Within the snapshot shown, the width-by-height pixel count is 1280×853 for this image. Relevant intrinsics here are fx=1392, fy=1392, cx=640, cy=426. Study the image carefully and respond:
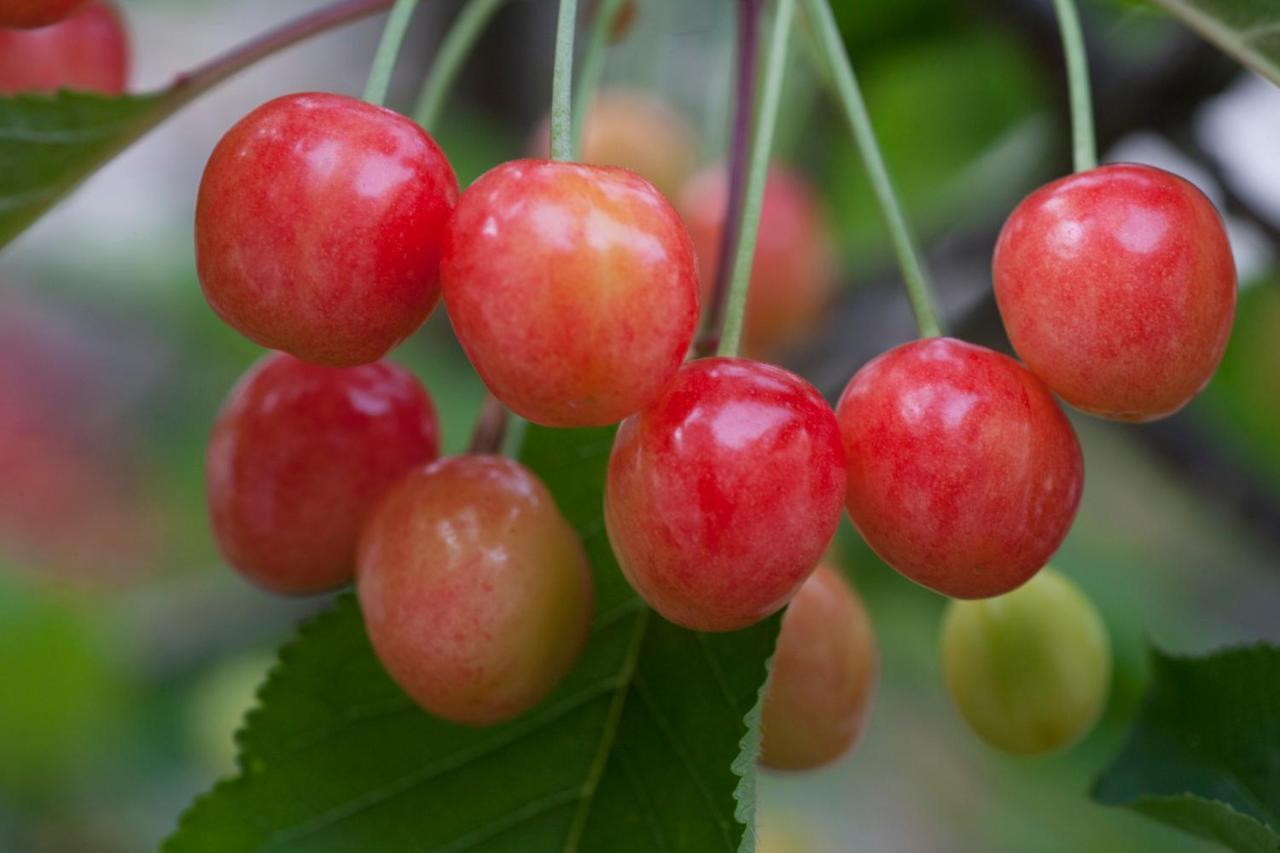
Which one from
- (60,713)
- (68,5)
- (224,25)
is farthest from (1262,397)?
(224,25)

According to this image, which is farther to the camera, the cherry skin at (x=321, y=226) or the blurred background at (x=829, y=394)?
the blurred background at (x=829, y=394)

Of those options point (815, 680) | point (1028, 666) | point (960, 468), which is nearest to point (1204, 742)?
point (1028, 666)

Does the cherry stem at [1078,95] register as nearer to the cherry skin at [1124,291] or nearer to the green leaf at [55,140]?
the cherry skin at [1124,291]

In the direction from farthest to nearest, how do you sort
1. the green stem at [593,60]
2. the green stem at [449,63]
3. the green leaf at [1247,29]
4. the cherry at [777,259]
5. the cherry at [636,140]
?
1. the cherry at [636,140]
2. the cherry at [777,259]
3. the green stem at [593,60]
4. the green stem at [449,63]
5. the green leaf at [1247,29]

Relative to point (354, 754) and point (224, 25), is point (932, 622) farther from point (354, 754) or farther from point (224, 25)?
point (224, 25)

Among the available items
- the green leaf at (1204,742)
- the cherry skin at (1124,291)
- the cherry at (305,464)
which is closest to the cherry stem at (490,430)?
the cherry at (305,464)

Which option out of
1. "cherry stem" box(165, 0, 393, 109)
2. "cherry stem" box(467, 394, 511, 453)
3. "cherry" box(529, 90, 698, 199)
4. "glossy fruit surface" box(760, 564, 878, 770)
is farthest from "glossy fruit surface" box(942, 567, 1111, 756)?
"cherry" box(529, 90, 698, 199)
